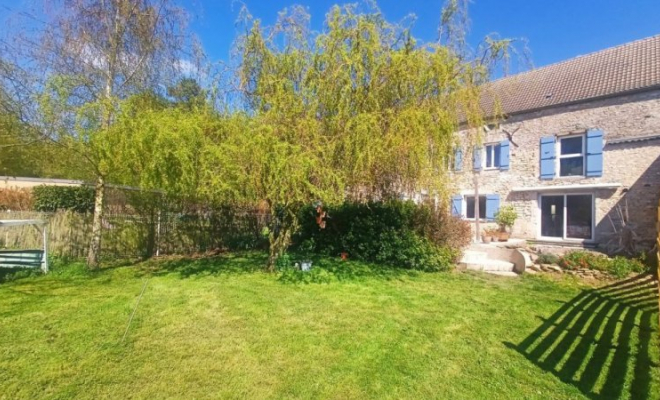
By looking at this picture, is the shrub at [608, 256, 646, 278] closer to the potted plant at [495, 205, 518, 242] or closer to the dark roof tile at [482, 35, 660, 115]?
the potted plant at [495, 205, 518, 242]

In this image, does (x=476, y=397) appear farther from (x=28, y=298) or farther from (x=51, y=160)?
(x=51, y=160)

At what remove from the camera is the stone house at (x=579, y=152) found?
1021 cm

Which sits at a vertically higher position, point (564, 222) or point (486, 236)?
point (564, 222)

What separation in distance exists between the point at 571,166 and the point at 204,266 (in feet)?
41.8

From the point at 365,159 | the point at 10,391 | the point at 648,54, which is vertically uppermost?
the point at 648,54

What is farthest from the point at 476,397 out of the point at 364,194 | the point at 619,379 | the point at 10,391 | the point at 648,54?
the point at 648,54

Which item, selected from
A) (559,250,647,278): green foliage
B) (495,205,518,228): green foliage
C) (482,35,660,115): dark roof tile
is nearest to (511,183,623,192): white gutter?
(495,205,518,228): green foliage

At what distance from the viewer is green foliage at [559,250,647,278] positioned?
7.46 metres

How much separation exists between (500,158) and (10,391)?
1483 cm

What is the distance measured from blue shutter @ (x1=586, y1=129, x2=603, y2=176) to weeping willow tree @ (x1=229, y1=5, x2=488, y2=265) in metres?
7.35

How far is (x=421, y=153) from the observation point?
6.01 meters

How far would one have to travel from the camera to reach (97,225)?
7.29 metres

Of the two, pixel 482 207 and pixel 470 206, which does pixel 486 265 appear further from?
pixel 470 206

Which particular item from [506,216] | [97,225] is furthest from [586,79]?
[97,225]
